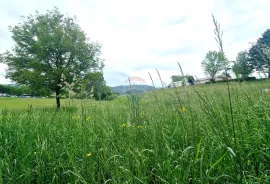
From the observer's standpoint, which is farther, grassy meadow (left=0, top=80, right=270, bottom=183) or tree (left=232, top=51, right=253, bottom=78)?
tree (left=232, top=51, right=253, bottom=78)

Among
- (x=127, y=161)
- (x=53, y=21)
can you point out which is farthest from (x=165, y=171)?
(x=53, y=21)

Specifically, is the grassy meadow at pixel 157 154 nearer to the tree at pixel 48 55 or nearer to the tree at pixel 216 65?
the tree at pixel 216 65

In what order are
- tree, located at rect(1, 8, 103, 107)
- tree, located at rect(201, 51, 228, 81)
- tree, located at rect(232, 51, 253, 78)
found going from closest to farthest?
tree, located at rect(201, 51, 228, 81)
tree, located at rect(232, 51, 253, 78)
tree, located at rect(1, 8, 103, 107)

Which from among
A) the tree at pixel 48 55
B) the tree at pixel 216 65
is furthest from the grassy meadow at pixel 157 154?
the tree at pixel 48 55

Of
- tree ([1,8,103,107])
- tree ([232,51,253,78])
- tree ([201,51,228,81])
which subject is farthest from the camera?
tree ([1,8,103,107])

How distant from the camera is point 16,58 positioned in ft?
53.4

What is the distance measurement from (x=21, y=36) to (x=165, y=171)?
1925 centimetres

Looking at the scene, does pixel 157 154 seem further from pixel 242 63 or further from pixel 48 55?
pixel 48 55

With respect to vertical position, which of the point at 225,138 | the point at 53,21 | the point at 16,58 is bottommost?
the point at 225,138

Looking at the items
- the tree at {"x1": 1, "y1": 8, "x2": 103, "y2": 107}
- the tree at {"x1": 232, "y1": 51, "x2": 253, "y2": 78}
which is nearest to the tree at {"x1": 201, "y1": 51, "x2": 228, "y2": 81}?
the tree at {"x1": 232, "y1": 51, "x2": 253, "y2": 78}

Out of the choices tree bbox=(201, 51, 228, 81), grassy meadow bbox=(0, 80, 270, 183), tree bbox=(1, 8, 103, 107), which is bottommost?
grassy meadow bbox=(0, 80, 270, 183)

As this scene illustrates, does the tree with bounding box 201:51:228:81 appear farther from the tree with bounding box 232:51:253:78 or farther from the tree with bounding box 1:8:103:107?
the tree with bounding box 1:8:103:107

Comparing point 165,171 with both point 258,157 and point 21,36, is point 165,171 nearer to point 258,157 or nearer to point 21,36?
point 258,157

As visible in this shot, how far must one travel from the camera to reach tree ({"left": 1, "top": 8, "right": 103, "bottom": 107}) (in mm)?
15492
